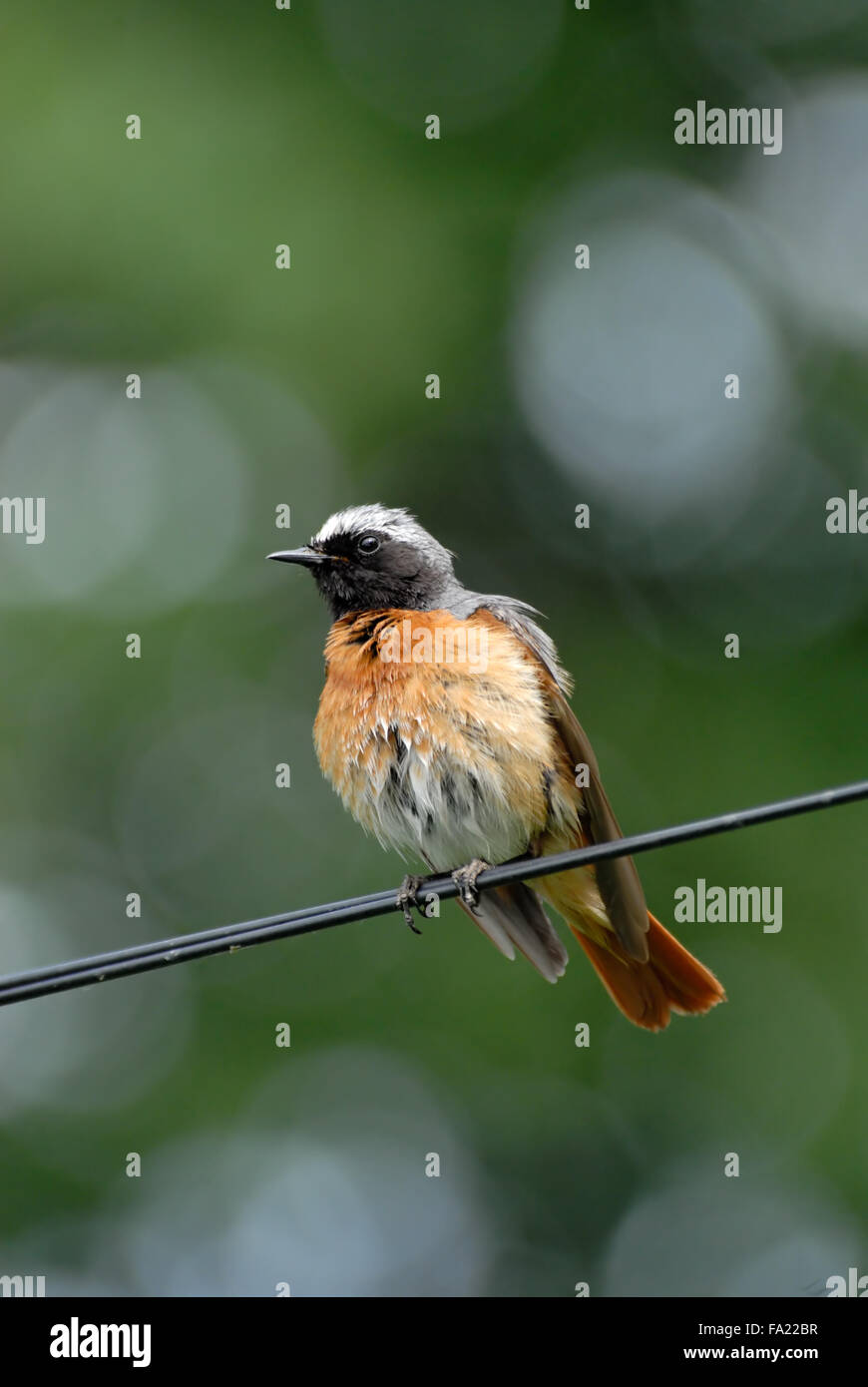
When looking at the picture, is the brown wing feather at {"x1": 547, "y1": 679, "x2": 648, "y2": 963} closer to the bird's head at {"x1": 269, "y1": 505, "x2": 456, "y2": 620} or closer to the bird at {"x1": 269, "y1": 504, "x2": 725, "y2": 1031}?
the bird at {"x1": 269, "y1": 504, "x2": 725, "y2": 1031}

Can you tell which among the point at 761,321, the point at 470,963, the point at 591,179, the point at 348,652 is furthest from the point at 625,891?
the point at 591,179

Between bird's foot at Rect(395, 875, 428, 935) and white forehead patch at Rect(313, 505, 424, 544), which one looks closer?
bird's foot at Rect(395, 875, 428, 935)

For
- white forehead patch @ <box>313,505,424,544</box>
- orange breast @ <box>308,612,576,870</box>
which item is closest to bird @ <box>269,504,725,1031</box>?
orange breast @ <box>308,612,576,870</box>

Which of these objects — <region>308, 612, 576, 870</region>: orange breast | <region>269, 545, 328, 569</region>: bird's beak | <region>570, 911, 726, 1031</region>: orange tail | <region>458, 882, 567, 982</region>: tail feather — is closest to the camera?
<region>308, 612, 576, 870</region>: orange breast

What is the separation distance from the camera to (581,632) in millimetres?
10273

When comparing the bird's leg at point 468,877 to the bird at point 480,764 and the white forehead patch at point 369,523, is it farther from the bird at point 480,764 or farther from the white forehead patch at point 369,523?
the white forehead patch at point 369,523

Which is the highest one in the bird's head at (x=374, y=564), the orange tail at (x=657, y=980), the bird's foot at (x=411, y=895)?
the bird's head at (x=374, y=564)

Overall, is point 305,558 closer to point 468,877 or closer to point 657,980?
point 468,877

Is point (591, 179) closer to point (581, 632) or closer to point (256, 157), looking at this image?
point (256, 157)

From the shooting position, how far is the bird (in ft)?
19.5

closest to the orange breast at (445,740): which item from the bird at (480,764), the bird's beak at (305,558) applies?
the bird at (480,764)

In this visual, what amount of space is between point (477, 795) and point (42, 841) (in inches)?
214

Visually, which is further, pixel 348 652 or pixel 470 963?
pixel 470 963

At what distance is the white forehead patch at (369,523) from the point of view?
270 inches
